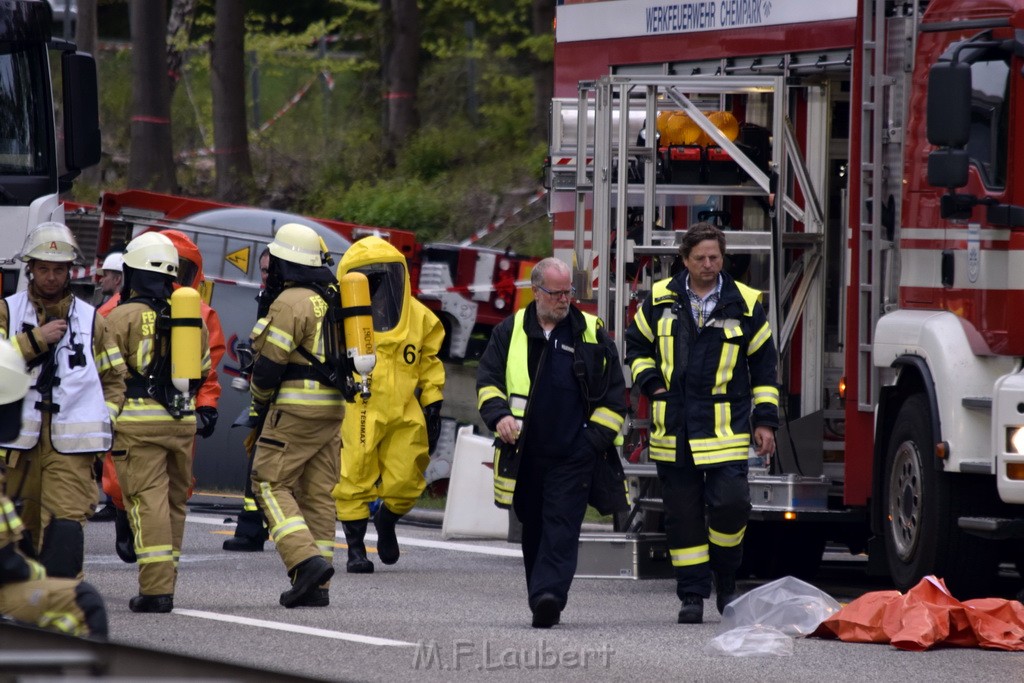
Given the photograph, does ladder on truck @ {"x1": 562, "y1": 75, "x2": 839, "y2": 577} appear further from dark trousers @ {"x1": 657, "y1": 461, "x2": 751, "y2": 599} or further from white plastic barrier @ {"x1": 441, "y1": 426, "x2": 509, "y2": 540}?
white plastic barrier @ {"x1": 441, "y1": 426, "x2": 509, "y2": 540}

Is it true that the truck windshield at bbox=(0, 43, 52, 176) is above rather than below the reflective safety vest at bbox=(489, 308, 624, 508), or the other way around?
above

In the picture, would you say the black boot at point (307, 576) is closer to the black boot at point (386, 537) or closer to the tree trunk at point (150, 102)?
the black boot at point (386, 537)

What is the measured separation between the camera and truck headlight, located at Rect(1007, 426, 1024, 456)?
8094 millimetres

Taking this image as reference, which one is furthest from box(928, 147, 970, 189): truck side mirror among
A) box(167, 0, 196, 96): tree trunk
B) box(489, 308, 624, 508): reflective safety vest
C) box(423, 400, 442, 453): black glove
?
→ box(167, 0, 196, 96): tree trunk

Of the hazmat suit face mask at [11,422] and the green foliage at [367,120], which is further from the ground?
the green foliage at [367,120]

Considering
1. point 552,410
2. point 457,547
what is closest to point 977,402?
point 552,410

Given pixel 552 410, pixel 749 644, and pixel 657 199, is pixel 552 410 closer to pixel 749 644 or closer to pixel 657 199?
pixel 749 644

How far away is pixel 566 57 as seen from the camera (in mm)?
12047

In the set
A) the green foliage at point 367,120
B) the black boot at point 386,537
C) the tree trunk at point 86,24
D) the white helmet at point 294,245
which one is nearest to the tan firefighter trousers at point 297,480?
the white helmet at point 294,245

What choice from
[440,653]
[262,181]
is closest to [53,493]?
[440,653]

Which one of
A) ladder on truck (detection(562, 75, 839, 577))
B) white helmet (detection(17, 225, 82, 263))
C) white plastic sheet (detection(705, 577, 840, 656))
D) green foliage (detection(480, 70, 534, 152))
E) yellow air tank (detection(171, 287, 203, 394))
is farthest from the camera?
green foliage (detection(480, 70, 534, 152))

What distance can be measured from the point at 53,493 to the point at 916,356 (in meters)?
3.95

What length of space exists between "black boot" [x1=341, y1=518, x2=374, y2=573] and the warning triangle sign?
427cm

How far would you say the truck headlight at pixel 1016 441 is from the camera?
26.6ft
